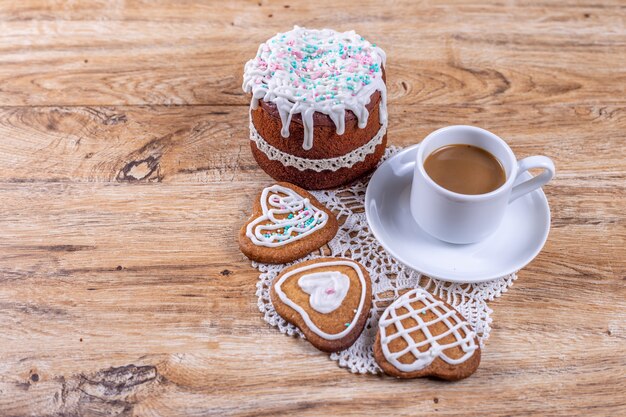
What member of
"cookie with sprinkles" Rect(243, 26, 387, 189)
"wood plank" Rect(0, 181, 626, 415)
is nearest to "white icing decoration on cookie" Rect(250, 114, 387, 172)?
"cookie with sprinkles" Rect(243, 26, 387, 189)

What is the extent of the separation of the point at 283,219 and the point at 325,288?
0.16m

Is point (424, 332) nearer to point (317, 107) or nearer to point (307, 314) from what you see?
point (307, 314)

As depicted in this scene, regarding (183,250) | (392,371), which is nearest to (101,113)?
(183,250)

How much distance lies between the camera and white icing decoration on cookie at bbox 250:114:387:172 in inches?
48.1

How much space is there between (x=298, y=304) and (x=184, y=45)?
2.50 ft

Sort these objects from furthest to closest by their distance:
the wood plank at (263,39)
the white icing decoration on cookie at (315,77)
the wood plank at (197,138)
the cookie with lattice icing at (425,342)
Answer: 1. the wood plank at (263,39)
2. the wood plank at (197,138)
3. the white icing decoration on cookie at (315,77)
4. the cookie with lattice icing at (425,342)

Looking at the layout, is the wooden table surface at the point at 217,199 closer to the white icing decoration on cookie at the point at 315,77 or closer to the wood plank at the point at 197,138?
the wood plank at the point at 197,138

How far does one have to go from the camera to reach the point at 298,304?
1.09 meters

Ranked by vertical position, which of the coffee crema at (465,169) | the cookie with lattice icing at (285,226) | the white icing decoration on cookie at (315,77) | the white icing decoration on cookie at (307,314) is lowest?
the white icing decoration on cookie at (307,314)

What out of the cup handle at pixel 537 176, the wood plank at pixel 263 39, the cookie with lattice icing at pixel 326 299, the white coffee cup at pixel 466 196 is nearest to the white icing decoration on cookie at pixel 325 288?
the cookie with lattice icing at pixel 326 299

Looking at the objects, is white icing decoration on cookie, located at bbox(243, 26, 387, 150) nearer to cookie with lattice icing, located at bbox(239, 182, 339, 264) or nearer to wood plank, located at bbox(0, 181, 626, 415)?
cookie with lattice icing, located at bbox(239, 182, 339, 264)

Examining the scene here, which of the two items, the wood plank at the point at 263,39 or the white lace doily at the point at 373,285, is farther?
the wood plank at the point at 263,39

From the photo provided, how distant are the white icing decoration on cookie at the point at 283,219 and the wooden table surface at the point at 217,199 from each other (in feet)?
0.20

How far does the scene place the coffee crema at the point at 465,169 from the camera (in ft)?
3.65
